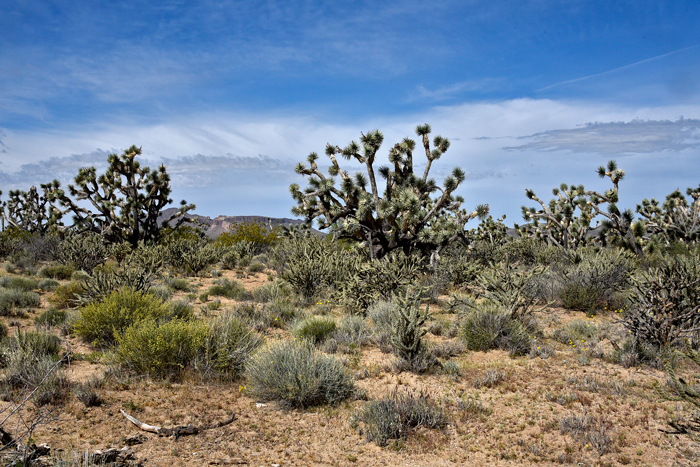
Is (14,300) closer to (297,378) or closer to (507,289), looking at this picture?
(297,378)

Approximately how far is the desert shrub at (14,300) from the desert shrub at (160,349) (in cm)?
629

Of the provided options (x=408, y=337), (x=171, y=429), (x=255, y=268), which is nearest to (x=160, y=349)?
(x=171, y=429)

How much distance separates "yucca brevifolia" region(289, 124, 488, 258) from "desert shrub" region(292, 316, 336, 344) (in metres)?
6.59

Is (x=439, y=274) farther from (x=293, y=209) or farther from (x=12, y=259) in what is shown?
(x=12, y=259)

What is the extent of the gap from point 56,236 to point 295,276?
20.6 metres

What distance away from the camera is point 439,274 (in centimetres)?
1592

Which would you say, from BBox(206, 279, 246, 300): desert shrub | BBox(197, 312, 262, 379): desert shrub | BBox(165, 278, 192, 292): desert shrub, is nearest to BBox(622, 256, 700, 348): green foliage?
BBox(197, 312, 262, 379): desert shrub

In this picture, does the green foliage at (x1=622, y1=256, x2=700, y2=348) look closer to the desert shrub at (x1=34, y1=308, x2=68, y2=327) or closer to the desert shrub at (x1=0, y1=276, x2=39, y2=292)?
the desert shrub at (x1=34, y1=308, x2=68, y2=327)

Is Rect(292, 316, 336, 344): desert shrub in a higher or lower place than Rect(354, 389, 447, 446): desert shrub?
higher

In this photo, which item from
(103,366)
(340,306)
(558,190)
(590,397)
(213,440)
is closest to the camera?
(213,440)

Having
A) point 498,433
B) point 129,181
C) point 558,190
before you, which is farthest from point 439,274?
point 129,181

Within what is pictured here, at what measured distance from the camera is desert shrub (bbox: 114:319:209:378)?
6.86 m

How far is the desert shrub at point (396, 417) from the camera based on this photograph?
529 centimetres

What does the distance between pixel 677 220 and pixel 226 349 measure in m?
30.1
